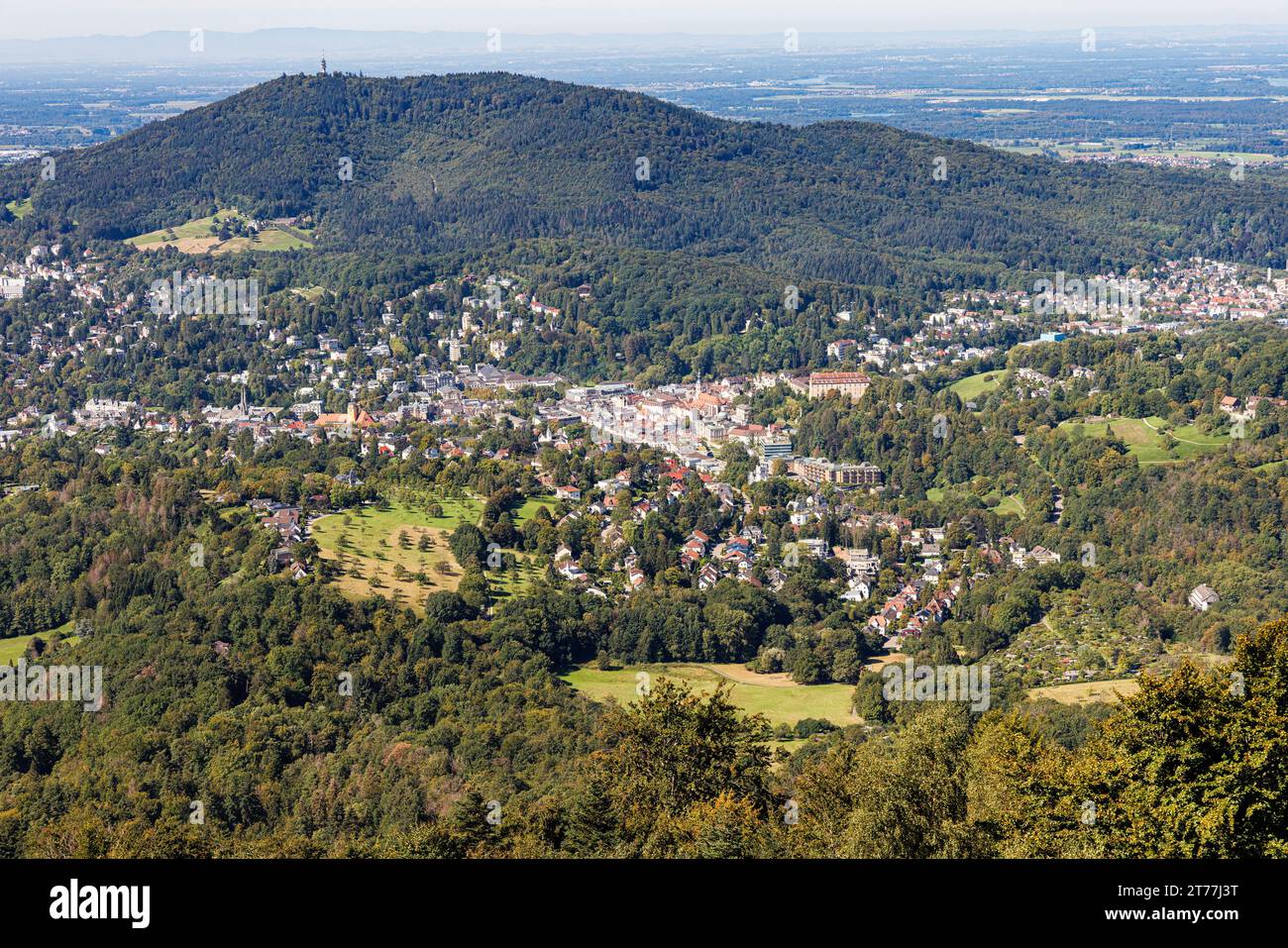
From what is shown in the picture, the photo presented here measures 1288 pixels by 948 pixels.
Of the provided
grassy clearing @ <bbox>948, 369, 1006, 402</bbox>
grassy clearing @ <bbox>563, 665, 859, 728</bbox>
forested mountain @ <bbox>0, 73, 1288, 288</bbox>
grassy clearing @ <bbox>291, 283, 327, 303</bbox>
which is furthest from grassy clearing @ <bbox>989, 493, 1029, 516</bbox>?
grassy clearing @ <bbox>291, 283, 327, 303</bbox>

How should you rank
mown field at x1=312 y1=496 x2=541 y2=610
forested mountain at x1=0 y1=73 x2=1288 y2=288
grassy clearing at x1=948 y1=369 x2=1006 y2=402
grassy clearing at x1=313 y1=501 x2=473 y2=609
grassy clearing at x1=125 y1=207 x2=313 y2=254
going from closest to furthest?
grassy clearing at x1=313 y1=501 x2=473 y2=609 → mown field at x1=312 y1=496 x2=541 y2=610 → grassy clearing at x1=948 y1=369 x2=1006 y2=402 → grassy clearing at x1=125 y1=207 x2=313 y2=254 → forested mountain at x1=0 y1=73 x2=1288 y2=288

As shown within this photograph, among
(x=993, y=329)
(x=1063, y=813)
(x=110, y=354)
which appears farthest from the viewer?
(x=993, y=329)

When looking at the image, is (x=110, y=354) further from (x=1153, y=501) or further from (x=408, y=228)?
(x=1153, y=501)

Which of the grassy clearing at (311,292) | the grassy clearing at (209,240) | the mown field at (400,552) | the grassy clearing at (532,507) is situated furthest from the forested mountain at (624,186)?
the mown field at (400,552)

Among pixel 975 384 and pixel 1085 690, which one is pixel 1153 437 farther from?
pixel 1085 690

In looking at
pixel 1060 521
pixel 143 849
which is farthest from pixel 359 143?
pixel 143 849

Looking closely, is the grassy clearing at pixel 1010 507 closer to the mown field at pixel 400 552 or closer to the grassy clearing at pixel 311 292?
the mown field at pixel 400 552

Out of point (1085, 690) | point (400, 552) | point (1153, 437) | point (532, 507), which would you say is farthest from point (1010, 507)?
point (400, 552)

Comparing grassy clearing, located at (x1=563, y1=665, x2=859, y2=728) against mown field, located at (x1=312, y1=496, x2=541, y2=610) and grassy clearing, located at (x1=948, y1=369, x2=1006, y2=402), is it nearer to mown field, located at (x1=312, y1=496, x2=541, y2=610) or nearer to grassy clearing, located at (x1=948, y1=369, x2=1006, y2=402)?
mown field, located at (x1=312, y1=496, x2=541, y2=610)
